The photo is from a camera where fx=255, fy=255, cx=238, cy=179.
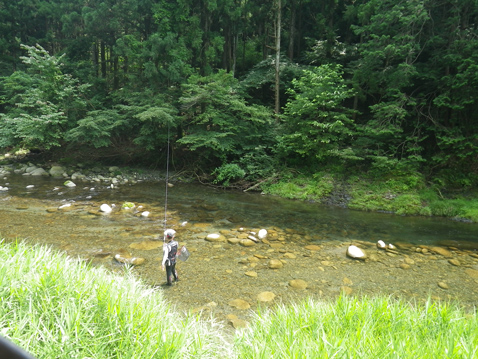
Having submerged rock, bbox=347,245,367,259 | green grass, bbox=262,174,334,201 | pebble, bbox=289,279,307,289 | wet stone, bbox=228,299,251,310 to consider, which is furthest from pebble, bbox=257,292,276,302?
green grass, bbox=262,174,334,201

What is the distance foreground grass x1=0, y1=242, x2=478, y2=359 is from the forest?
7.70 metres

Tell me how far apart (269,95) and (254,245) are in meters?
11.4

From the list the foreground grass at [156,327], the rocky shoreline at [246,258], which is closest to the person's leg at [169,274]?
the rocky shoreline at [246,258]

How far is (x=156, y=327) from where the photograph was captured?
1.90 m

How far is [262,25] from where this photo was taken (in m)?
18.1

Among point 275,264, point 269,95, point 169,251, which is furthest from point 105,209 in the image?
point 269,95

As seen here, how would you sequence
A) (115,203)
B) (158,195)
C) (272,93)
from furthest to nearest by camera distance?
(272,93)
(158,195)
(115,203)

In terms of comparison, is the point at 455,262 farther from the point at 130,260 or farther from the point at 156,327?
the point at 130,260

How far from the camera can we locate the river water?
3748mm

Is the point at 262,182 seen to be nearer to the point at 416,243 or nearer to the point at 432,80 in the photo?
the point at 416,243

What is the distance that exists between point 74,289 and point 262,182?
8.97 meters

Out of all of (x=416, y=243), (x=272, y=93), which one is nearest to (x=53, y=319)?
(x=416, y=243)

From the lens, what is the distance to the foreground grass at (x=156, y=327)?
1595 millimetres

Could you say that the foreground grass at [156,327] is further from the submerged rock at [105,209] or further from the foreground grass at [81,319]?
the submerged rock at [105,209]
